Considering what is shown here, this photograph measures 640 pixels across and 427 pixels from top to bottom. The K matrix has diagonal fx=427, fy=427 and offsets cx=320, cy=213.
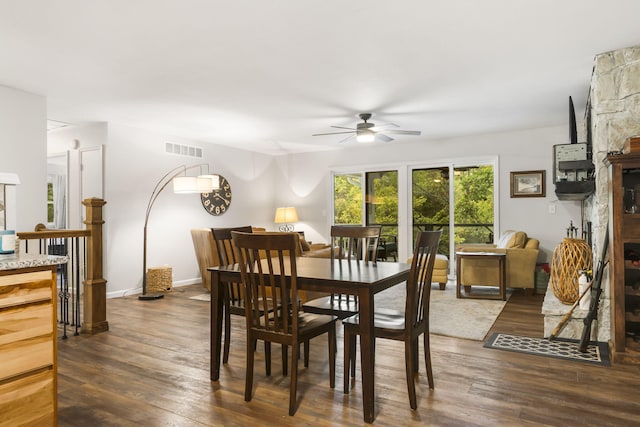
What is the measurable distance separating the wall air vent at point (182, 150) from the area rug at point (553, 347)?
5177 millimetres

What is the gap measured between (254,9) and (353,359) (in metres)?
2.36

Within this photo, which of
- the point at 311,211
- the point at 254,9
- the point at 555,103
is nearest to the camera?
the point at 254,9

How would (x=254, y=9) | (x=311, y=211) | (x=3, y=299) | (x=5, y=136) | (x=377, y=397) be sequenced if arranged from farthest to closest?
(x=311, y=211), (x=5, y=136), (x=254, y=9), (x=377, y=397), (x=3, y=299)

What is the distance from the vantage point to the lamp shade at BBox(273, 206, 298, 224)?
8273 mm

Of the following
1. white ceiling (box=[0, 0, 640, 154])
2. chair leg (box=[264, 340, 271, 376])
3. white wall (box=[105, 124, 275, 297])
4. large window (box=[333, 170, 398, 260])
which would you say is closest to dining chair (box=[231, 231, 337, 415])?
chair leg (box=[264, 340, 271, 376])

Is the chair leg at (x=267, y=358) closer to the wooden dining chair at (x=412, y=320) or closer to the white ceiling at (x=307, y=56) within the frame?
the wooden dining chair at (x=412, y=320)

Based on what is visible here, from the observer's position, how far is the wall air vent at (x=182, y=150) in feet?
21.6

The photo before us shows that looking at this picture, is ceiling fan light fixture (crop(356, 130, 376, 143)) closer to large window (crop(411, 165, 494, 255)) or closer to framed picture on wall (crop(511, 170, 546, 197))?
large window (crop(411, 165, 494, 255))

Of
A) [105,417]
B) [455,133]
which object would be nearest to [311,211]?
[455,133]

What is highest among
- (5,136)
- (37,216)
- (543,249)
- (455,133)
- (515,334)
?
(455,133)

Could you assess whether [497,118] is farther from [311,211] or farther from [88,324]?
[88,324]

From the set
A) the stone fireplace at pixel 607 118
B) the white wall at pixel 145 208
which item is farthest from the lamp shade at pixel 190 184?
the stone fireplace at pixel 607 118

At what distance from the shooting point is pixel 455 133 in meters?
6.76

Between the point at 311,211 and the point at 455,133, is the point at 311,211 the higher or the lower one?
the lower one
